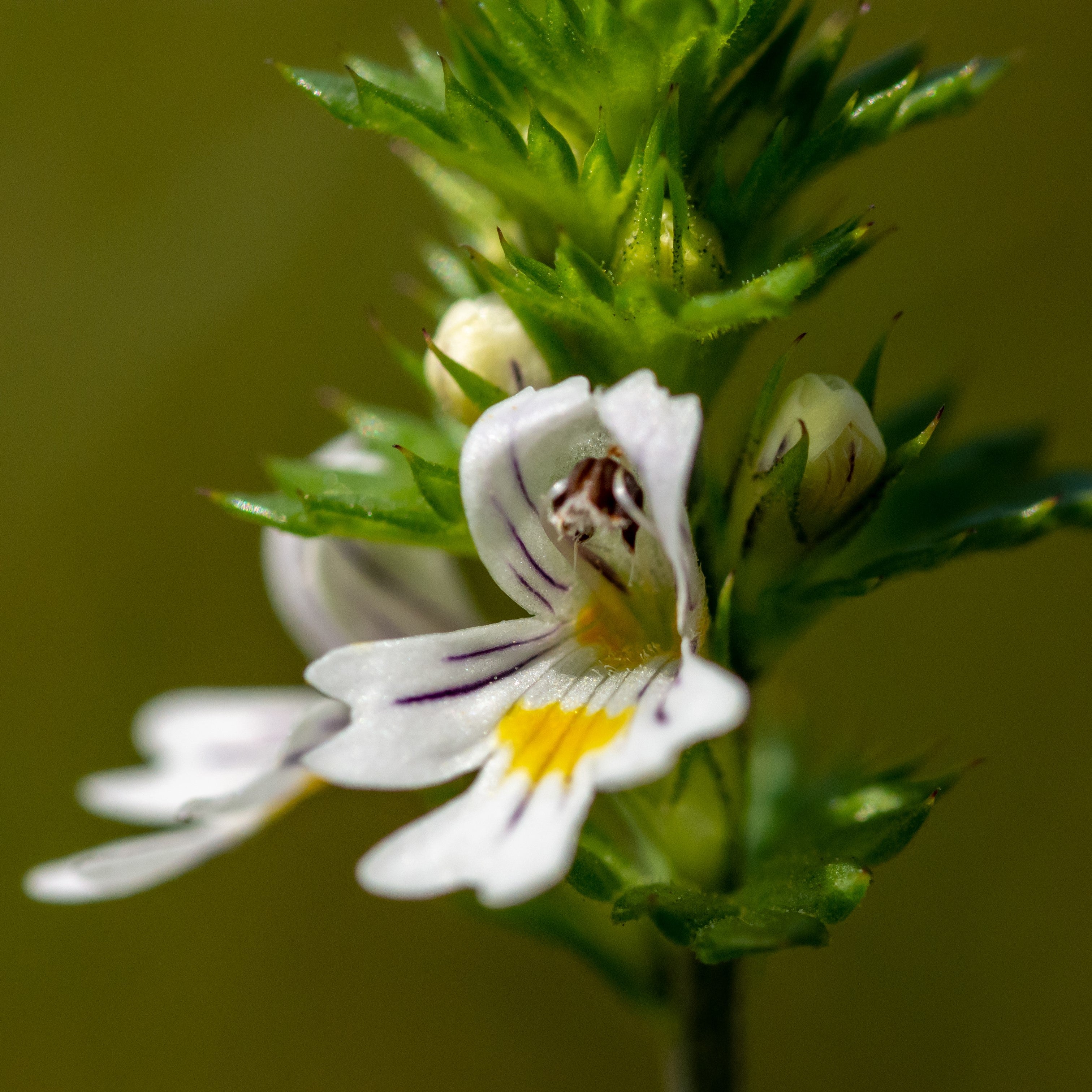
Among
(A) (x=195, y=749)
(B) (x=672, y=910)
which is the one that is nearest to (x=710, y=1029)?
(B) (x=672, y=910)

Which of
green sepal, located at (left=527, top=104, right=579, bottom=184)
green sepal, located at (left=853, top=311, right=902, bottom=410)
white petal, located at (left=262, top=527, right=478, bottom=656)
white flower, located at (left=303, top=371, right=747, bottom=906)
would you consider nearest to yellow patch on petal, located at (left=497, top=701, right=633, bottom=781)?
white flower, located at (left=303, top=371, right=747, bottom=906)

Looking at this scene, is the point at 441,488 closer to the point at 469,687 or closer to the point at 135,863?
the point at 469,687

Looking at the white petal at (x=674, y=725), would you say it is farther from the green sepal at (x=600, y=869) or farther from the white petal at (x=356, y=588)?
the white petal at (x=356, y=588)

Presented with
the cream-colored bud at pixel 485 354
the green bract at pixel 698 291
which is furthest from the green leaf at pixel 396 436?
the cream-colored bud at pixel 485 354

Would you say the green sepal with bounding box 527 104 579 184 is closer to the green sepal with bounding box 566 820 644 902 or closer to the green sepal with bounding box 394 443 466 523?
the green sepal with bounding box 394 443 466 523

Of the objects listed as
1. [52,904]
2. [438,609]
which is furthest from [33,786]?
[438,609]
